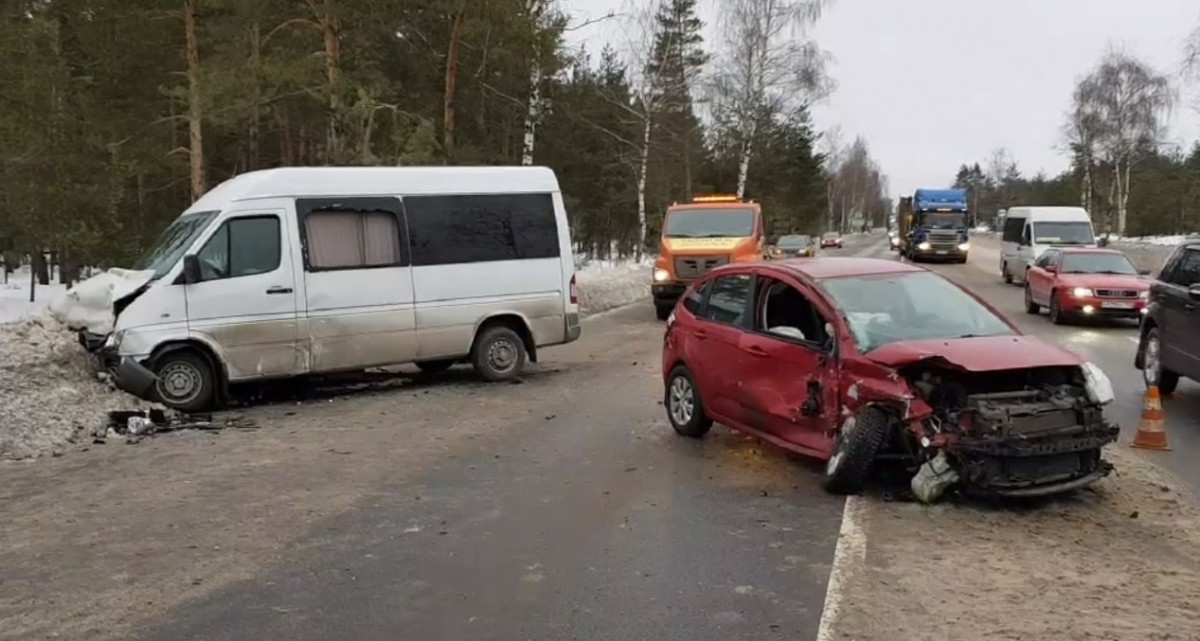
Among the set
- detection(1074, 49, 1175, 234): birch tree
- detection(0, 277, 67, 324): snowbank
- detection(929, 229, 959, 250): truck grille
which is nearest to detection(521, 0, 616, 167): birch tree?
detection(0, 277, 67, 324): snowbank

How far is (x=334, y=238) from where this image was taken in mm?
11289

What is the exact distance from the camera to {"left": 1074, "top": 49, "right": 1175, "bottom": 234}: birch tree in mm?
65562

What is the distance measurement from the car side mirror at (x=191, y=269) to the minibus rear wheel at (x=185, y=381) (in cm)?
76

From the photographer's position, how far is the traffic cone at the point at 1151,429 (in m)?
8.24

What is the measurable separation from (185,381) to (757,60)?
38335 mm

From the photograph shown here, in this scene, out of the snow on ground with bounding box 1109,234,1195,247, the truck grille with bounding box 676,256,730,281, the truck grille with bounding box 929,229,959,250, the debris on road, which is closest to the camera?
the debris on road

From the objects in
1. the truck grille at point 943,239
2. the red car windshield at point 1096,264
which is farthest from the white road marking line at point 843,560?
the truck grille at point 943,239

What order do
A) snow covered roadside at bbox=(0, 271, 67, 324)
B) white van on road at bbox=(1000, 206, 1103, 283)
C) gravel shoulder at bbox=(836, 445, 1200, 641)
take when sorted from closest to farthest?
gravel shoulder at bbox=(836, 445, 1200, 641)
snow covered roadside at bbox=(0, 271, 67, 324)
white van on road at bbox=(1000, 206, 1103, 283)

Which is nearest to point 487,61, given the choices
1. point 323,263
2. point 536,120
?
point 536,120

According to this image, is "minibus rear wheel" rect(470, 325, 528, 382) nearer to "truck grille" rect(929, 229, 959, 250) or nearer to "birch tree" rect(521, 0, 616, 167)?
"birch tree" rect(521, 0, 616, 167)

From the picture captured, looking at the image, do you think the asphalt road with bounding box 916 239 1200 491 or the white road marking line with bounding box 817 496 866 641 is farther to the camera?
the asphalt road with bounding box 916 239 1200 491

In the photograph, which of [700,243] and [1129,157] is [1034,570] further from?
[1129,157]

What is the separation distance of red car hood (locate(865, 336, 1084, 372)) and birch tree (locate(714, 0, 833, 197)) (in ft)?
130

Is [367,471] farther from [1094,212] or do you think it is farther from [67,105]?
[1094,212]
